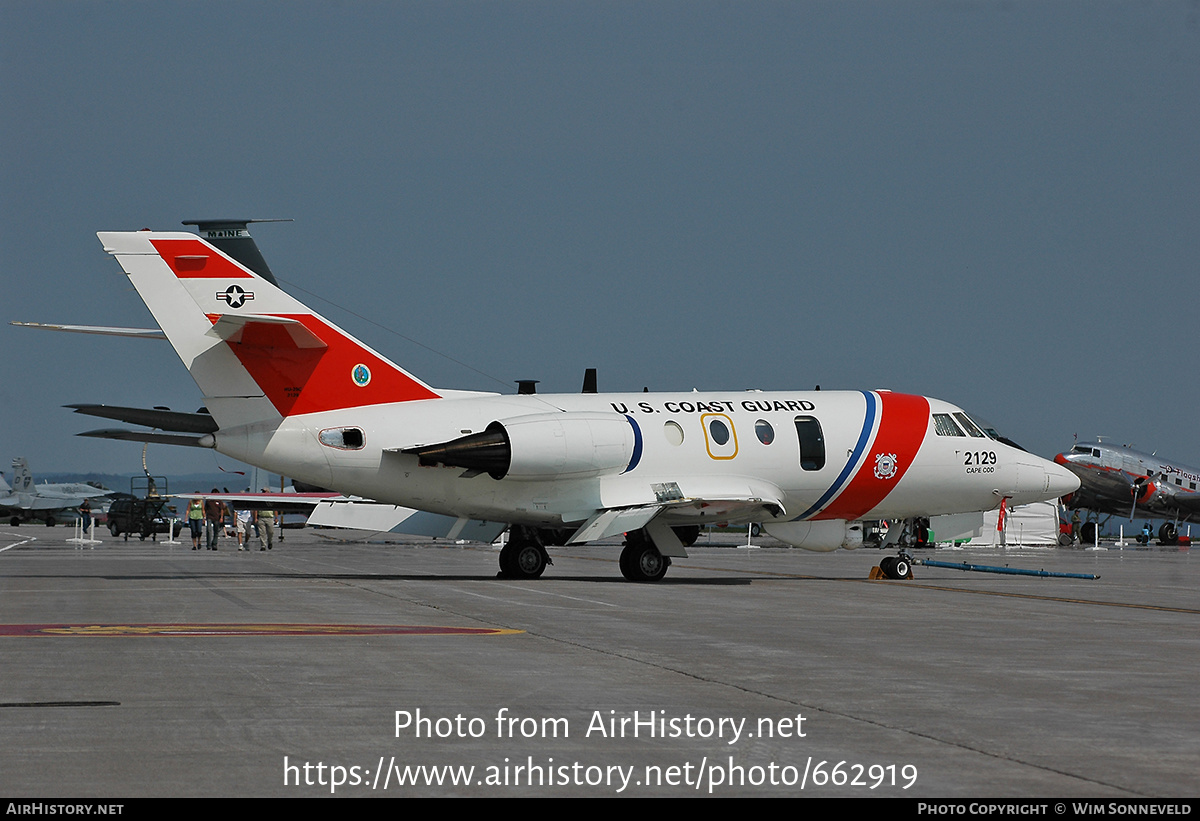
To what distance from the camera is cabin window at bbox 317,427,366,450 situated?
2473 centimetres

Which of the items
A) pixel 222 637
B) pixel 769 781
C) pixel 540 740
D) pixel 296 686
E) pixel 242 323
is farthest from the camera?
pixel 242 323

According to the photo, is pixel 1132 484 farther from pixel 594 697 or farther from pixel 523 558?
pixel 594 697

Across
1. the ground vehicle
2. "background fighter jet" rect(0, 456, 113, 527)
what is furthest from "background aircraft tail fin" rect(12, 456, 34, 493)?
the ground vehicle

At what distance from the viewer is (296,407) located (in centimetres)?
2470

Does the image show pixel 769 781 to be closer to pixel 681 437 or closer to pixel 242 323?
pixel 242 323

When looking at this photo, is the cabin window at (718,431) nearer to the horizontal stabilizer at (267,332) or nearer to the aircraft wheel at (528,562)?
the aircraft wheel at (528,562)

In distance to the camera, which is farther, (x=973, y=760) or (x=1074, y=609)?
(x=1074, y=609)

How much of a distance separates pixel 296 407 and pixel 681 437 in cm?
738

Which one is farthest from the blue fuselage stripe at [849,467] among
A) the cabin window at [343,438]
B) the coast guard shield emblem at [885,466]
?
the cabin window at [343,438]

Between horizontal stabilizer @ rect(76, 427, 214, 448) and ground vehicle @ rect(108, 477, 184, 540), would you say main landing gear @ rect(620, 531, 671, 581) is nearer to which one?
horizontal stabilizer @ rect(76, 427, 214, 448)

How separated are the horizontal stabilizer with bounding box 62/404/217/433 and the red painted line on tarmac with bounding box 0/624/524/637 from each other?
893 centimetres

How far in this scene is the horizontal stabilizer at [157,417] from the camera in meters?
24.5

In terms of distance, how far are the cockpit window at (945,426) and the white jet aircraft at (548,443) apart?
47mm
